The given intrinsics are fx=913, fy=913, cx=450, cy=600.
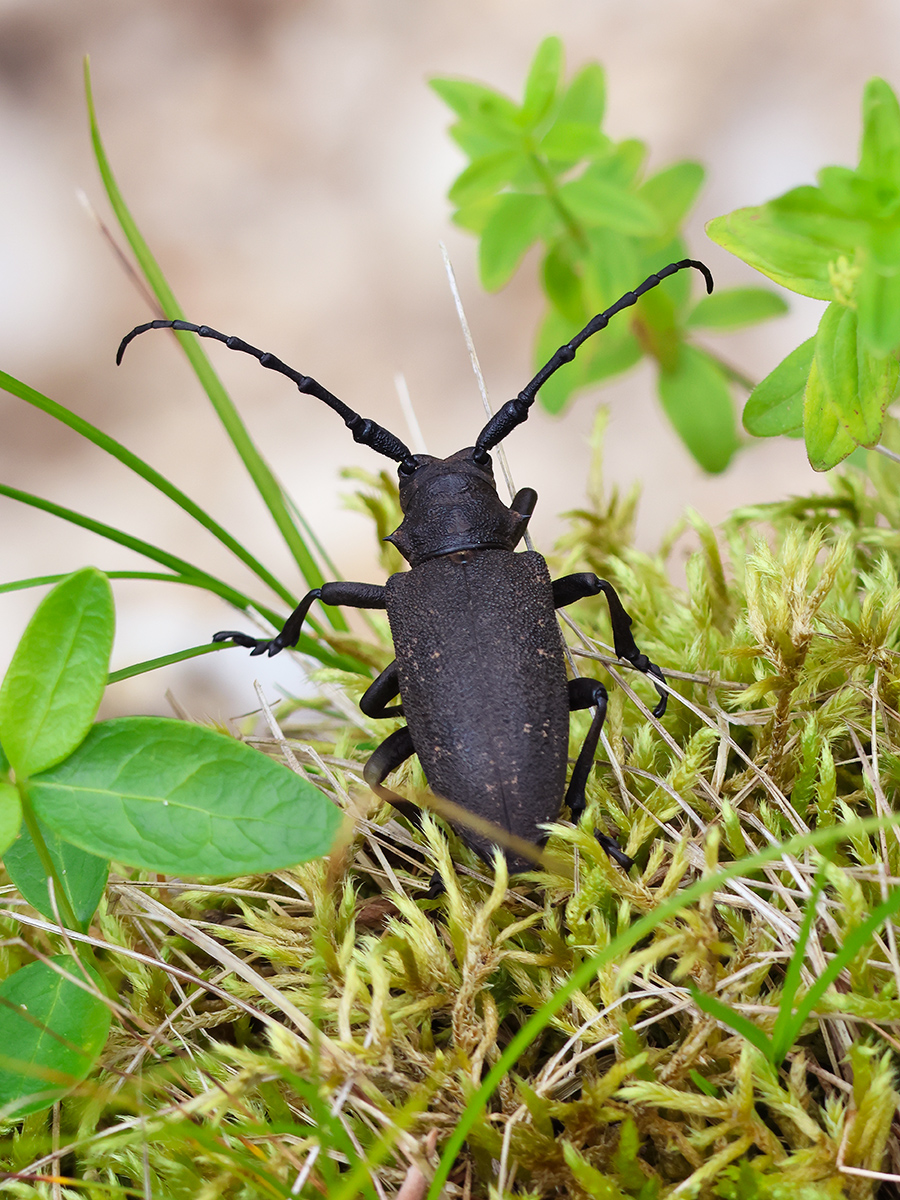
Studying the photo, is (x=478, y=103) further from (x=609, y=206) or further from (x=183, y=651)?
(x=183, y=651)

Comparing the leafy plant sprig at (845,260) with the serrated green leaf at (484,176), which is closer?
the leafy plant sprig at (845,260)

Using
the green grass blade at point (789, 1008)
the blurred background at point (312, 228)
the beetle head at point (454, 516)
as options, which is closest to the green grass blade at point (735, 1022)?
the green grass blade at point (789, 1008)

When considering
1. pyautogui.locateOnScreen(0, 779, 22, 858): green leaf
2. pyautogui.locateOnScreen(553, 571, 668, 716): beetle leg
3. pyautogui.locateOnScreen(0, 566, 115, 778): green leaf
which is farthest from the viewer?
pyautogui.locateOnScreen(553, 571, 668, 716): beetle leg

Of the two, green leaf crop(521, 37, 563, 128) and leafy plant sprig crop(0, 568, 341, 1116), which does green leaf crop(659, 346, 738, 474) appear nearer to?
green leaf crop(521, 37, 563, 128)

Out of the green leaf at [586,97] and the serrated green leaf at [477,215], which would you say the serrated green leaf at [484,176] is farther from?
the green leaf at [586,97]

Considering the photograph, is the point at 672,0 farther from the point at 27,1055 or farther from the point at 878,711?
the point at 27,1055

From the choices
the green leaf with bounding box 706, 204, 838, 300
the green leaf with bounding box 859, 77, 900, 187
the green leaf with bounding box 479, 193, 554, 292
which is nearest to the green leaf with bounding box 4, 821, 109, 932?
the green leaf with bounding box 706, 204, 838, 300
